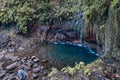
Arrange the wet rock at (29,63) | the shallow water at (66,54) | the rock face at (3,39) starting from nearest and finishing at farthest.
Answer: the wet rock at (29,63), the shallow water at (66,54), the rock face at (3,39)

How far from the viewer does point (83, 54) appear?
1489 cm

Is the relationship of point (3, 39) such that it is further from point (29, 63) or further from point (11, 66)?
point (29, 63)

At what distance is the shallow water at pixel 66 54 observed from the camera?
13.7 m

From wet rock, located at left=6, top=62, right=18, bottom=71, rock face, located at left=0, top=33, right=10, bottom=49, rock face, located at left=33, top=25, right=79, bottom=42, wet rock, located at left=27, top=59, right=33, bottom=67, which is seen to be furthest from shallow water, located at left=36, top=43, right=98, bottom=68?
rock face, located at left=0, top=33, right=10, bottom=49

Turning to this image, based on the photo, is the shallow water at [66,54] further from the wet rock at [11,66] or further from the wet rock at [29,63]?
the wet rock at [11,66]

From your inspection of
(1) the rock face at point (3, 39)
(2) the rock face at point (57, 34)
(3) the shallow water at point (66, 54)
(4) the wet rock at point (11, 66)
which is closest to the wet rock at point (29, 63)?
(4) the wet rock at point (11, 66)

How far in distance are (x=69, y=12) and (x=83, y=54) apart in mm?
3305

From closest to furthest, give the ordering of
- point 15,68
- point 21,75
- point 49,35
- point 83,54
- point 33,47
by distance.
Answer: point 21,75 → point 15,68 → point 83,54 → point 33,47 → point 49,35

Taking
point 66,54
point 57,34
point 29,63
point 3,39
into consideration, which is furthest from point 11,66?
point 57,34

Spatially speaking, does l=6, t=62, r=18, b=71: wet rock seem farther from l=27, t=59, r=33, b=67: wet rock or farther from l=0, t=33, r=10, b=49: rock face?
l=0, t=33, r=10, b=49: rock face

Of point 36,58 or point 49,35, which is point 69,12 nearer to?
point 49,35

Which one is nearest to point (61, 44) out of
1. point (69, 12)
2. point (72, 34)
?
point (72, 34)

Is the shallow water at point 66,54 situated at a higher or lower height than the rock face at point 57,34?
lower

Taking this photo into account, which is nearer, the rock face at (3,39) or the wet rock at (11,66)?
the wet rock at (11,66)
